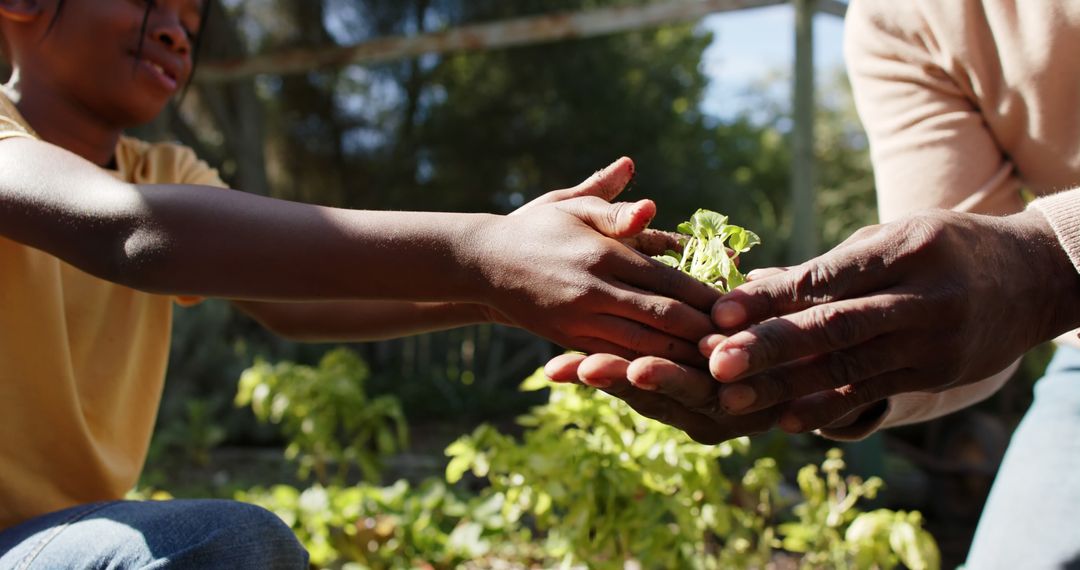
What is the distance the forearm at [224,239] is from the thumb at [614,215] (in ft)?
0.49

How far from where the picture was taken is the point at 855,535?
232cm

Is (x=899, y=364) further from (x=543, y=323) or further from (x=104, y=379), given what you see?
(x=104, y=379)

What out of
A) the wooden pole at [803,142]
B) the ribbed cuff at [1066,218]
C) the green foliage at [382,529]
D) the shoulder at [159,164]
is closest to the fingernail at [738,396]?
the ribbed cuff at [1066,218]

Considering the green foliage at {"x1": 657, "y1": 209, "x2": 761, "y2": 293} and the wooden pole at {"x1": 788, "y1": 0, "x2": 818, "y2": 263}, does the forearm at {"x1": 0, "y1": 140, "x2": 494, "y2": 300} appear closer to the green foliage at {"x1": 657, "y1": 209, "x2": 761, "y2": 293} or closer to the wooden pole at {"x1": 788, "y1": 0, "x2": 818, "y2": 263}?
the green foliage at {"x1": 657, "y1": 209, "x2": 761, "y2": 293}

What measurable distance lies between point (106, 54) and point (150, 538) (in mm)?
898

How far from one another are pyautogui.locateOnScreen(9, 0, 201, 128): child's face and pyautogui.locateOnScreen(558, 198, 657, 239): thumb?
3.07 feet

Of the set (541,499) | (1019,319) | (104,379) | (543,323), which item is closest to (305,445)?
(541,499)

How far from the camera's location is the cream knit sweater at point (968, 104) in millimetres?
1785

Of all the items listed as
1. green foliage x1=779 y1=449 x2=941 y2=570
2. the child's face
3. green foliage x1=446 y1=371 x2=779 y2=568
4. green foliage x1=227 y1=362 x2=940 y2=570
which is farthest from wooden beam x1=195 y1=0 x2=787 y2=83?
the child's face

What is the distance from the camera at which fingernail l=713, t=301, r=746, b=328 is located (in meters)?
1.21

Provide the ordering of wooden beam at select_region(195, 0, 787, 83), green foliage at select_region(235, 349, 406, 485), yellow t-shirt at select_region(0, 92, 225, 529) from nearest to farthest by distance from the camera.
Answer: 1. yellow t-shirt at select_region(0, 92, 225, 529)
2. green foliage at select_region(235, 349, 406, 485)
3. wooden beam at select_region(195, 0, 787, 83)

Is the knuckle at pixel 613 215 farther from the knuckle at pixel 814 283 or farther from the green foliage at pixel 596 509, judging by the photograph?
the green foliage at pixel 596 509

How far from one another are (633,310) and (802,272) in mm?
249

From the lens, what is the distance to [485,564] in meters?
3.23
